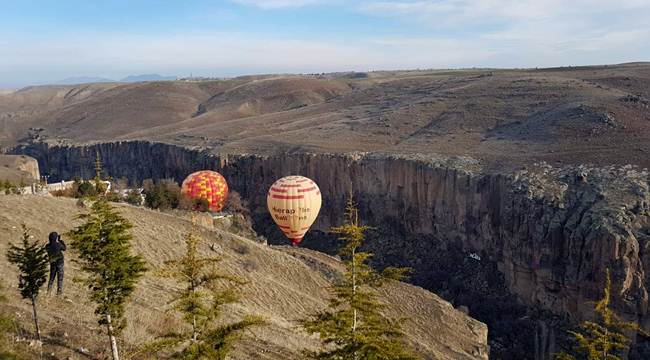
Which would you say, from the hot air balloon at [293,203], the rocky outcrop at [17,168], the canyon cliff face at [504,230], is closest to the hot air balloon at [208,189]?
the canyon cliff face at [504,230]

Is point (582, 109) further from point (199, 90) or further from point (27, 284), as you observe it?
point (199, 90)

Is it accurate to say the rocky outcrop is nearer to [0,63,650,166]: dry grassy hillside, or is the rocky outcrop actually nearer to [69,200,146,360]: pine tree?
[0,63,650,166]: dry grassy hillside

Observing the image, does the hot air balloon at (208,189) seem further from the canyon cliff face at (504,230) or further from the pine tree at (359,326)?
the pine tree at (359,326)

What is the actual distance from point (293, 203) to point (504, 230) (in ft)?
36.8

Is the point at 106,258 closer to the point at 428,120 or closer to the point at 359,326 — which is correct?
the point at 359,326

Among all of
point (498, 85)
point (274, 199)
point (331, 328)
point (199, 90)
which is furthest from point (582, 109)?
point (199, 90)

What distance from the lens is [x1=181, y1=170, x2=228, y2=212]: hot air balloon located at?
3506 cm

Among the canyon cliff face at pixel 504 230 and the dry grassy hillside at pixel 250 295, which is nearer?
the dry grassy hillside at pixel 250 295

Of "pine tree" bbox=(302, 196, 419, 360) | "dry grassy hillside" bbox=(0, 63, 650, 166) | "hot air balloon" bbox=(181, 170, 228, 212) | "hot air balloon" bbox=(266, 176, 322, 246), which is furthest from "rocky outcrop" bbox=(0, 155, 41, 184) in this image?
"pine tree" bbox=(302, 196, 419, 360)

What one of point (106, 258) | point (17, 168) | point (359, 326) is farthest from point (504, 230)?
point (17, 168)

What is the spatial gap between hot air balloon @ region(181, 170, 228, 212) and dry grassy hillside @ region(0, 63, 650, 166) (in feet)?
35.0

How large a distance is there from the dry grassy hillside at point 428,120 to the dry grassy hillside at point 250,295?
15708mm

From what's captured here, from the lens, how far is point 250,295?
67.6ft

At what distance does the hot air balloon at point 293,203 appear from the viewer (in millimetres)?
30969
